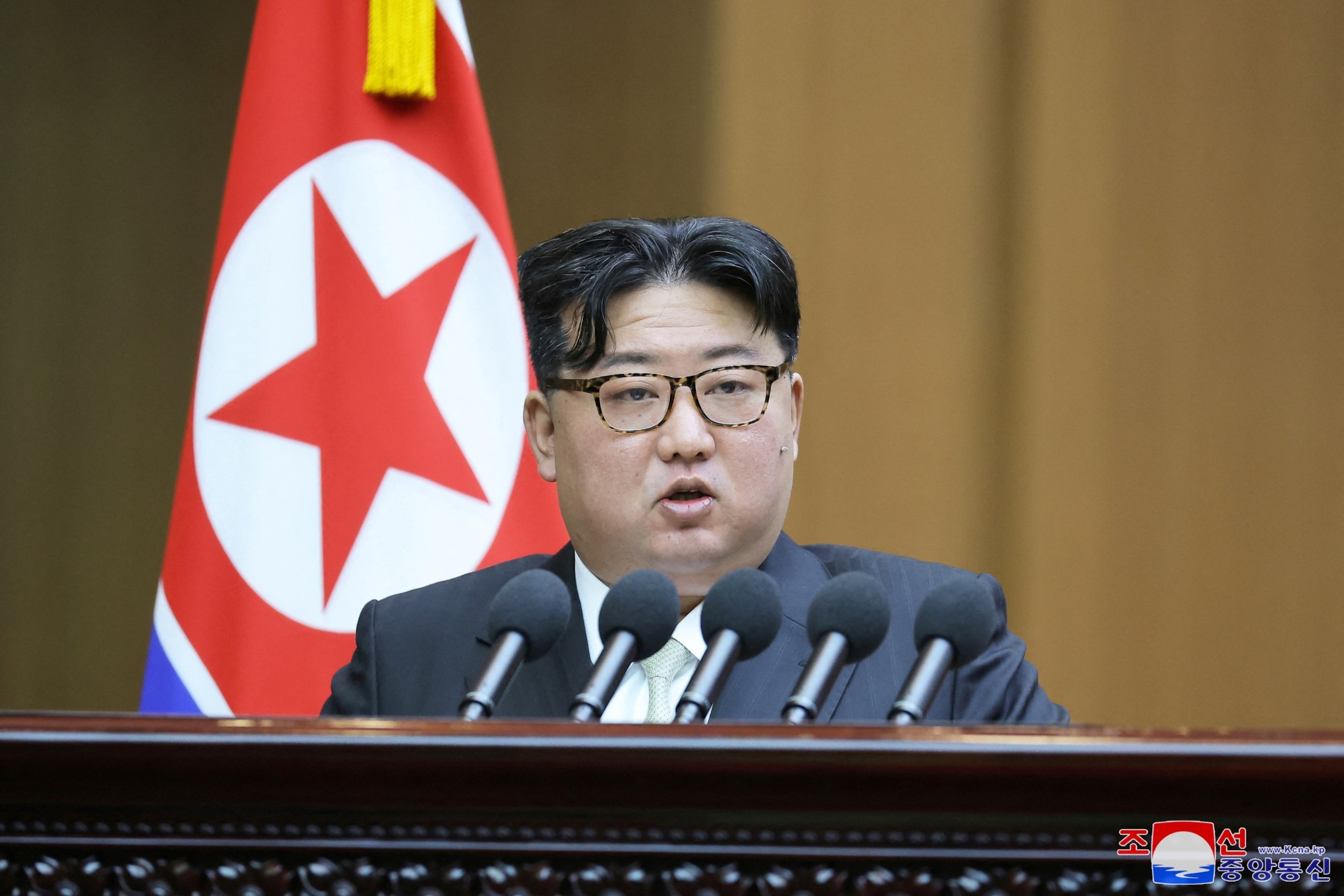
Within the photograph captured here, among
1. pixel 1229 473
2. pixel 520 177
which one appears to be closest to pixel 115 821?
pixel 520 177

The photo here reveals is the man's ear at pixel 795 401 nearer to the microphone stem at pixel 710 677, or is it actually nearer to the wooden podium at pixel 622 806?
the microphone stem at pixel 710 677

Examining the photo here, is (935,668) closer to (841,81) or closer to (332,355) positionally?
(332,355)

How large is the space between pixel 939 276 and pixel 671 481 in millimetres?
1534

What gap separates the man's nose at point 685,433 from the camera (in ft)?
5.06

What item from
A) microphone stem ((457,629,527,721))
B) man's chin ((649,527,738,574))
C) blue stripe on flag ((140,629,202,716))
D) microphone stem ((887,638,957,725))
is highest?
man's chin ((649,527,738,574))

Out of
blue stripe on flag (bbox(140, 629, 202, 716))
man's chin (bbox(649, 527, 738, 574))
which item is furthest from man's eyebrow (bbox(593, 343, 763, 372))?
blue stripe on flag (bbox(140, 629, 202, 716))

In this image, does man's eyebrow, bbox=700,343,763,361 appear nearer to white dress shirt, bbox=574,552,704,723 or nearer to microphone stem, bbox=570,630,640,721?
white dress shirt, bbox=574,552,704,723

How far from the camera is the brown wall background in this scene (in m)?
2.84

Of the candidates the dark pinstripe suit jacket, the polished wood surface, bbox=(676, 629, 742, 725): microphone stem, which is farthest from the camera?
the dark pinstripe suit jacket

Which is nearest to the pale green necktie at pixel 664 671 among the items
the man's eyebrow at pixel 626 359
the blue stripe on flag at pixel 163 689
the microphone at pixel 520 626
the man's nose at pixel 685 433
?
the man's nose at pixel 685 433

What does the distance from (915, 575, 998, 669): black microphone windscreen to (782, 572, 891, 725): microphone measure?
0.03 m

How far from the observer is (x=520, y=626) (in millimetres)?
988

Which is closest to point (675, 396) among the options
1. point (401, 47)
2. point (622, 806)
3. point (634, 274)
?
point (634, 274)

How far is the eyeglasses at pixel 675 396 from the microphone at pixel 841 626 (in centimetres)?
59
